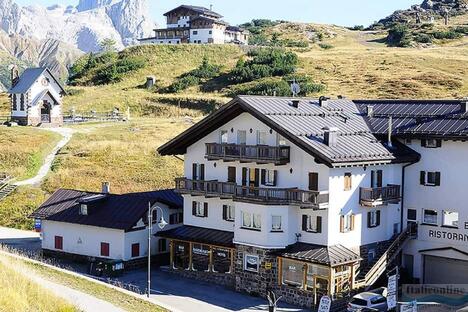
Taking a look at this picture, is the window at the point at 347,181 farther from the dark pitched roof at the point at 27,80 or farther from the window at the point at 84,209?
the dark pitched roof at the point at 27,80

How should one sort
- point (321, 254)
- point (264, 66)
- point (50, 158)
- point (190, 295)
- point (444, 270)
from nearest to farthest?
point (321, 254), point (190, 295), point (444, 270), point (50, 158), point (264, 66)

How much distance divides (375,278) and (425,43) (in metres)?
114

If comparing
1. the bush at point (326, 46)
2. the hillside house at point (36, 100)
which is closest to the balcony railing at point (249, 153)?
the hillside house at point (36, 100)

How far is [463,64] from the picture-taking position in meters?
118

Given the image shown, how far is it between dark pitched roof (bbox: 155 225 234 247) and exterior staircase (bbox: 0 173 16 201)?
946 inches

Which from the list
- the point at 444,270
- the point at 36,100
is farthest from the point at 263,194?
the point at 36,100

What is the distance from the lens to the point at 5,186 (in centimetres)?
6925

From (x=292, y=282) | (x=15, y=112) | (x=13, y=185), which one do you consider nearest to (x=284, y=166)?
(x=292, y=282)

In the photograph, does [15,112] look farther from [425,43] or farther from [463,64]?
[425,43]

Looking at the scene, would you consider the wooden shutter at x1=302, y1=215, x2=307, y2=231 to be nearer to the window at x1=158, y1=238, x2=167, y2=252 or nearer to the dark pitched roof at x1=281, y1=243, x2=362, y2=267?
the dark pitched roof at x1=281, y1=243, x2=362, y2=267

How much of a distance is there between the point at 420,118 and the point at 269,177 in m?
11.3

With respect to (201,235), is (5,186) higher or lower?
higher

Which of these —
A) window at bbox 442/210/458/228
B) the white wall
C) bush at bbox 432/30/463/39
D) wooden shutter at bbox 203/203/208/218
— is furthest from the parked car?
bush at bbox 432/30/463/39

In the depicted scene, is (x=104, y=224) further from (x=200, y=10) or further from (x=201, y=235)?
(x=200, y=10)
